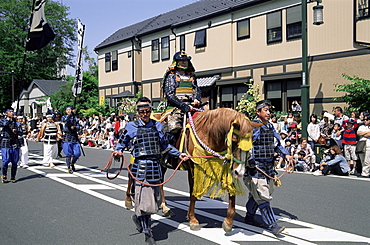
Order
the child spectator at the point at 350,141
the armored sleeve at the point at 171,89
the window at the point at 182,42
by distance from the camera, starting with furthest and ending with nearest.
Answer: the window at the point at 182,42 → the child spectator at the point at 350,141 → the armored sleeve at the point at 171,89

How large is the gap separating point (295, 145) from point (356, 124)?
2513 mm

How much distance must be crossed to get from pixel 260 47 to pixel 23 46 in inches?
1758

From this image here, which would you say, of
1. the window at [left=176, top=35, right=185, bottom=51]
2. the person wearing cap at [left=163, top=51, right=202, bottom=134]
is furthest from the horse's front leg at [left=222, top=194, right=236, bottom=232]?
the window at [left=176, top=35, right=185, bottom=51]

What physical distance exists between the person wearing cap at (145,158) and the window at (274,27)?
1600cm

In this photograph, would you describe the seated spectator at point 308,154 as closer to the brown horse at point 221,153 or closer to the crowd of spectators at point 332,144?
the crowd of spectators at point 332,144

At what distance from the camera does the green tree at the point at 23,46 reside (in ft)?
178

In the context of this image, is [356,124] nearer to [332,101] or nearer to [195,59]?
[332,101]

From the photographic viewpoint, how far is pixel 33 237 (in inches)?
233

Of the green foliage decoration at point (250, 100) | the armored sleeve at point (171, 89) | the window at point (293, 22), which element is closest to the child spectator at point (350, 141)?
the armored sleeve at point (171, 89)

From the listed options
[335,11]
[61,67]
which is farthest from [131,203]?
[61,67]

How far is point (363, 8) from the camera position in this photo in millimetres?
16609

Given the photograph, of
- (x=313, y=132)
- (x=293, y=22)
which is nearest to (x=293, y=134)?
(x=313, y=132)

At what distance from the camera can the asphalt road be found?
5793 mm

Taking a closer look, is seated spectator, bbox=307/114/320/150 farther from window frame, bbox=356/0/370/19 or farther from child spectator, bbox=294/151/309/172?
window frame, bbox=356/0/370/19
